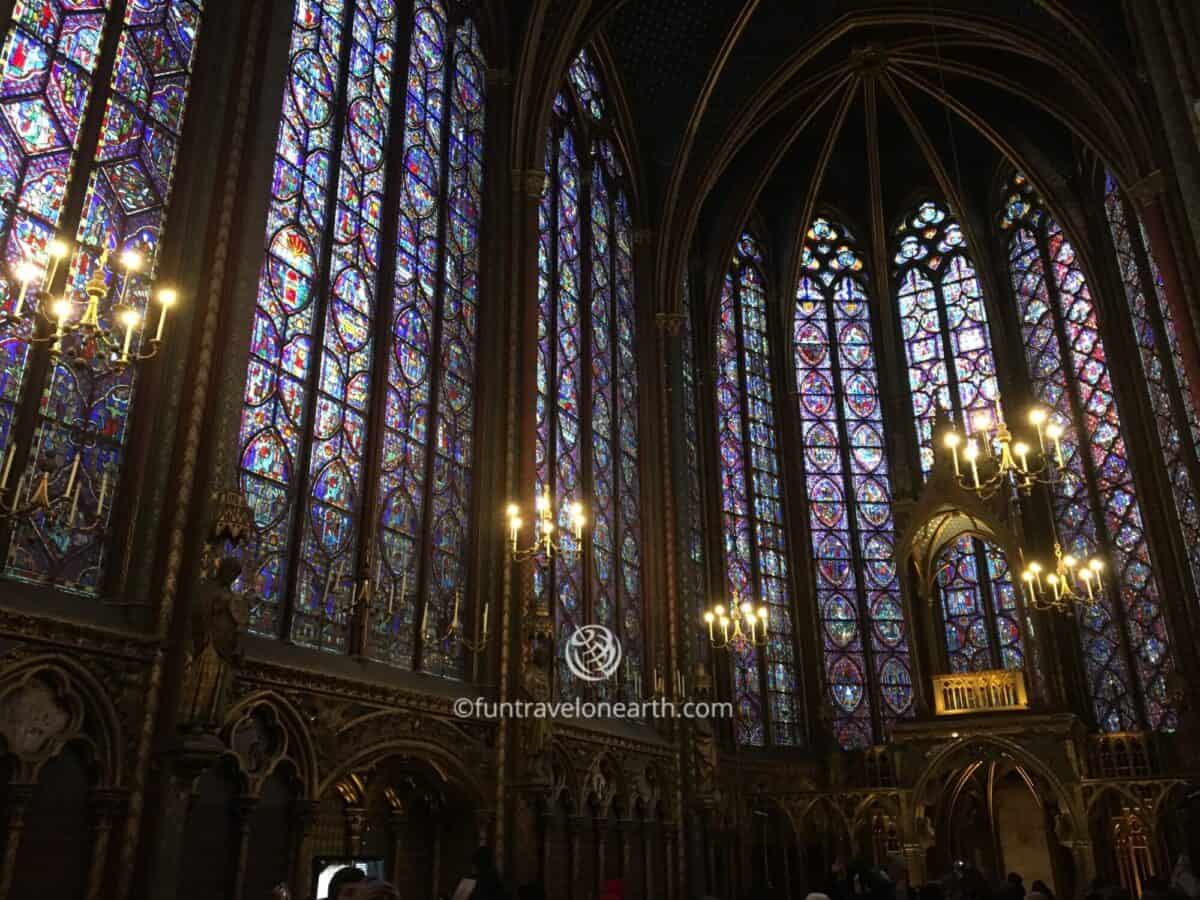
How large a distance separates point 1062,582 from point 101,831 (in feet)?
45.2

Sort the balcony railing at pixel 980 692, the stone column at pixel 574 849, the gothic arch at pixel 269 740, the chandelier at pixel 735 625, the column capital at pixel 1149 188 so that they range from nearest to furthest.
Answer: the gothic arch at pixel 269 740
the stone column at pixel 574 849
the column capital at pixel 1149 188
the chandelier at pixel 735 625
the balcony railing at pixel 980 692

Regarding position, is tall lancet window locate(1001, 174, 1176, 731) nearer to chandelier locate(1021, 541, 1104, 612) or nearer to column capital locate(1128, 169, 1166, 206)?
chandelier locate(1021, 541, 1104, 612)

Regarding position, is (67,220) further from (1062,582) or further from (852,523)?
(852,523)

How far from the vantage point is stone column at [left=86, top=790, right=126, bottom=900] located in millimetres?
7793

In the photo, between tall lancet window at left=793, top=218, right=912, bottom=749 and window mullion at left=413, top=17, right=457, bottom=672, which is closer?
window mullion at left=413, top=17, right=457, bottom=672

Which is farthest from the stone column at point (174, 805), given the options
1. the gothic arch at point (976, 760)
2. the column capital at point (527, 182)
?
the gothic arch at point (976, 760)

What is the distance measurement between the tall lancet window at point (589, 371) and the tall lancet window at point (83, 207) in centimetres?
677

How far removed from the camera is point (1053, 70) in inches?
816

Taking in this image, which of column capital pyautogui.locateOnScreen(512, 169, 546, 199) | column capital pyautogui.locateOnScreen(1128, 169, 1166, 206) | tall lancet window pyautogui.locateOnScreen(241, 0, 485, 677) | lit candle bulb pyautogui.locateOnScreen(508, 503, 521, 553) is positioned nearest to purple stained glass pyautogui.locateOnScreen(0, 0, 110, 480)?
tall lancet window pyautogui.locateOnScreen(241, 0, 485, 677)

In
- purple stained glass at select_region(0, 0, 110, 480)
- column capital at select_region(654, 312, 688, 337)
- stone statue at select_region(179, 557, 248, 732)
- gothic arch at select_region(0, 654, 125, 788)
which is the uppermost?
column capital at select_region(654, 312, 688, 337)

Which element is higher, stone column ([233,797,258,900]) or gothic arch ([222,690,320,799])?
gothic arch ([222,690,320,799])

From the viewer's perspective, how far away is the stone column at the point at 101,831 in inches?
307

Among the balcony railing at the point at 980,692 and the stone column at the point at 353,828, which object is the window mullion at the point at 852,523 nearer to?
the balcony railing at the point at 980,692

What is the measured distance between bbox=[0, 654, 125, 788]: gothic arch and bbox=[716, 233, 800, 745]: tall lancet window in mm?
13901
